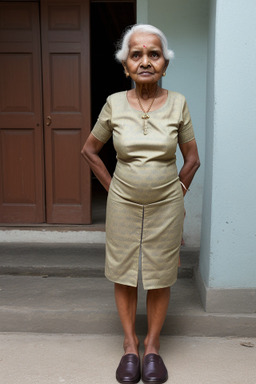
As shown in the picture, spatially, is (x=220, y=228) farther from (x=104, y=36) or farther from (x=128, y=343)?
(x=104, y=36)

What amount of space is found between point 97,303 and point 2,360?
80 cm

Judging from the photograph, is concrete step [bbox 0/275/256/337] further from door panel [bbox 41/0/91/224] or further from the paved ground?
door panel [bbox 41/0/91/224]

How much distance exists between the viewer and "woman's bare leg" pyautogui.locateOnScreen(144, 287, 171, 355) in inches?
107

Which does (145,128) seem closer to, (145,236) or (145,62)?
(145,62)

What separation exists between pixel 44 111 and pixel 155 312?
110 inches

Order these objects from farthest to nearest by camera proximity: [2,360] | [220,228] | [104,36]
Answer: [104,36] → [220,228] → [2,360]

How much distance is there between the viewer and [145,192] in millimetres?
2490

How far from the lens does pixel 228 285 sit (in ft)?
10.5

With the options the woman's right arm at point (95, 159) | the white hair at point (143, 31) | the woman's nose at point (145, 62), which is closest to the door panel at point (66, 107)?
the woman's right arm at point (95, 159)

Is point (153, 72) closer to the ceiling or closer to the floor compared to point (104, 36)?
closer to the floor

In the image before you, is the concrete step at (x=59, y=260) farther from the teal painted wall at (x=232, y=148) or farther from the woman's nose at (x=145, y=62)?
the woman's nose at (x=145, y=62)

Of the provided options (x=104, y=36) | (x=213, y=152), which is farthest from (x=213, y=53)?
(x=104, y=36)

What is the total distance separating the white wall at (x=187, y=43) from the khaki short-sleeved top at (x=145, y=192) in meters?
1.60

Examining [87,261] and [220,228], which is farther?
[87,261]
